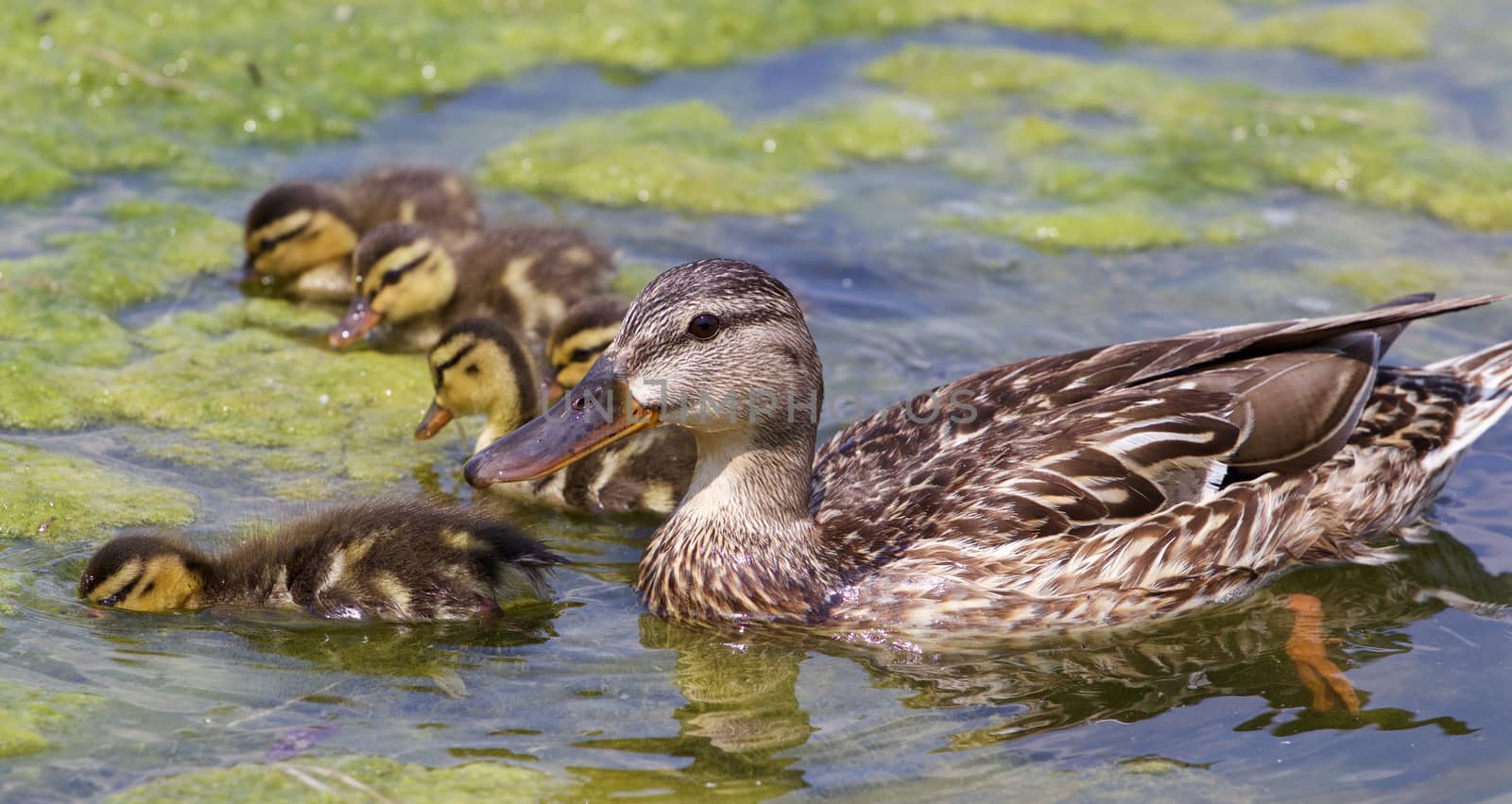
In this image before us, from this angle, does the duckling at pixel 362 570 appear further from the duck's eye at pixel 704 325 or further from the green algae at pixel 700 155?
the green algae at pixel 700 155

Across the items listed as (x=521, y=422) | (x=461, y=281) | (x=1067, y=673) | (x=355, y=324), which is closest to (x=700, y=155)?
(x=461, y=281)

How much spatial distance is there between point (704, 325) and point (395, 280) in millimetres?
2198

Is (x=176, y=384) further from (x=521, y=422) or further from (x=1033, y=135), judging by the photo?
(x=1033, y=135)

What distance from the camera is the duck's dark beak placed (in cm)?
414

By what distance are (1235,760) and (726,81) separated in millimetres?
5395

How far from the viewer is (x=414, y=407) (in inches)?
223

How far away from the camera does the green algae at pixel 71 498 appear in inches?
177

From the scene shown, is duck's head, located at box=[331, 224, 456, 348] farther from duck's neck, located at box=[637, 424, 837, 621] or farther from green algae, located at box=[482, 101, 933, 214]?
duck's neck, located at box=[637, 424, 837, 621]

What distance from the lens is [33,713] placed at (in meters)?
3.63

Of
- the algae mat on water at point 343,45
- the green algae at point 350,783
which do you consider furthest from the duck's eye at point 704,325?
the algae mat on water at point 343,45

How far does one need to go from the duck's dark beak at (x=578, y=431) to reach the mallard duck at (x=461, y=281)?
1.90 m

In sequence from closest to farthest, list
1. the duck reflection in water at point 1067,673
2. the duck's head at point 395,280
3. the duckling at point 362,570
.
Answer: the duck reflection in water at point 1067,673, the duckling at point 362,570, the duck's head at point 395,280

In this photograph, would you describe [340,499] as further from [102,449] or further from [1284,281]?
[1284,281]

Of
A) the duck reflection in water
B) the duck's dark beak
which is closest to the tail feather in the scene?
the duck reflection in water
